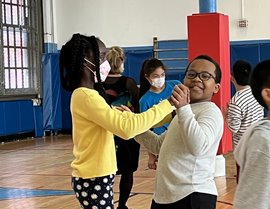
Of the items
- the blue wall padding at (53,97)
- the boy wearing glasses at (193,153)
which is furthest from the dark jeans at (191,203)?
the blue wall padding at (53,97)

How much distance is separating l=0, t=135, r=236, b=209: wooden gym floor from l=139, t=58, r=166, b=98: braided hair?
3.80ft

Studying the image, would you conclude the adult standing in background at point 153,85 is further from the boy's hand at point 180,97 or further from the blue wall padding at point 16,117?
the blue wall padding at point 16,117

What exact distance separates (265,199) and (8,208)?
401 cm

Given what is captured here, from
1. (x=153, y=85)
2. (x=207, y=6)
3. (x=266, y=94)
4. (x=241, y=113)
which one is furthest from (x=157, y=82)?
(x=266, y=94)

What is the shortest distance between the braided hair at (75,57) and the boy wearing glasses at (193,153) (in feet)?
1.80

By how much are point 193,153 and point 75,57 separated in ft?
2.55

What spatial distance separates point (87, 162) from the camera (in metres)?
2.39

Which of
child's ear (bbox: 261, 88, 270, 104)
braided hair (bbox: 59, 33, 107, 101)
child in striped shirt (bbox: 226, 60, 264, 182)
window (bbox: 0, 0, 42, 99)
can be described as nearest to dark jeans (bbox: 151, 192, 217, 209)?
child's ear (bbox: 261, 88, 270, 104)

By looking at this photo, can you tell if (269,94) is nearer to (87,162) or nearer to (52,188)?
(87,162)

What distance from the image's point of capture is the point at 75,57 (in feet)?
7.94

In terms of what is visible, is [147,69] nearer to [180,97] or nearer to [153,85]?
[153,85]

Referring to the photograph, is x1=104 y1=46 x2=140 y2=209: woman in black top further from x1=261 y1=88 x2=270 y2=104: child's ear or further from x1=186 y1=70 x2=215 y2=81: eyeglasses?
x1=261 y1=88 x2=270 y2=104: child's ear

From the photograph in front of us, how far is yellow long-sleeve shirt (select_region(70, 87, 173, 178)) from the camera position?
221cm

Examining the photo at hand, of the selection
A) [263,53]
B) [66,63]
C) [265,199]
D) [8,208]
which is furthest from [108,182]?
[263,53]
